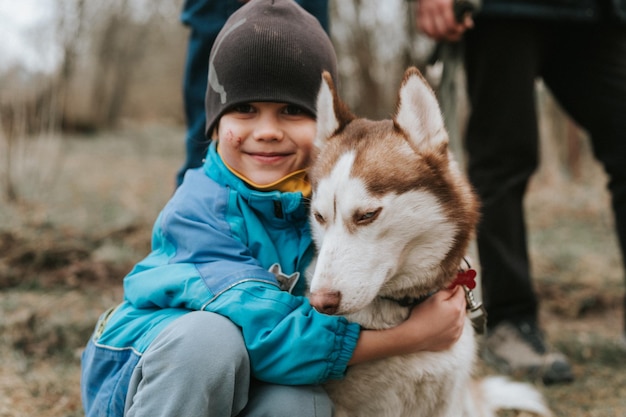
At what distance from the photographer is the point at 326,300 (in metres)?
1.72

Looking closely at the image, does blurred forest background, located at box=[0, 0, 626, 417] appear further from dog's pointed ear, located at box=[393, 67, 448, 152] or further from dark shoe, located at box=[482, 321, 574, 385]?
dog's pointed ear, located at box=[393, 67, 448, 152]

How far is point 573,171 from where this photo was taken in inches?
361

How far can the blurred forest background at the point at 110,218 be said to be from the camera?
3211mm

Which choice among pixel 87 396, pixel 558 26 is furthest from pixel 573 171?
pixel 87 396

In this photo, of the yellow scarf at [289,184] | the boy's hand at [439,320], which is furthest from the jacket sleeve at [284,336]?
the yellow scarf at [289,184]

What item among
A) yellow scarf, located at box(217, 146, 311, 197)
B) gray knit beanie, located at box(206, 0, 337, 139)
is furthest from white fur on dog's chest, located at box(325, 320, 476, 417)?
gray knit beanie, located at box(206, 0, 337, 139)

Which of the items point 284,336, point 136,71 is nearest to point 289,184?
point 284,336

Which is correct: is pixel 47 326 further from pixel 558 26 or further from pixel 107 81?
pixel 107 81

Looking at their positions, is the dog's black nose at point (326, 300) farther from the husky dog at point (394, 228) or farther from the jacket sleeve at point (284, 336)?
the jacket sleeve at point (284, 336)

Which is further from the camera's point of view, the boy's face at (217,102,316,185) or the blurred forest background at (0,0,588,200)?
the blurred forest background at (0,0,588,200)

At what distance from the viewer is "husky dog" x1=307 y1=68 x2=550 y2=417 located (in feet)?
6.08

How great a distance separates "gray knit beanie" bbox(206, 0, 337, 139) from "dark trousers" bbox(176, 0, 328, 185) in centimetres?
62

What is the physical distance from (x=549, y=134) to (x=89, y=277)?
7060 millimetres

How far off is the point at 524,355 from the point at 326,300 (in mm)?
1933
